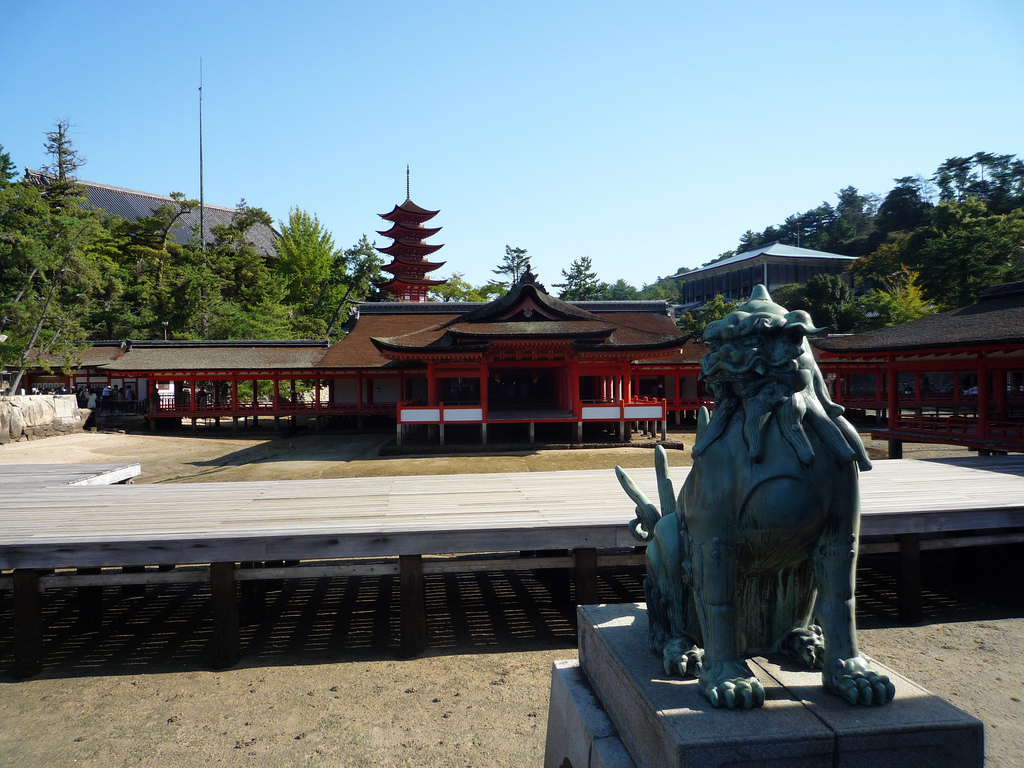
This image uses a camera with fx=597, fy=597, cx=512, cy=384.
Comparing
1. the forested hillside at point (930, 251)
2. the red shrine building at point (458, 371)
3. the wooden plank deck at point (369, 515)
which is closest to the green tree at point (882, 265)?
the forested hillside at point (930, 251)

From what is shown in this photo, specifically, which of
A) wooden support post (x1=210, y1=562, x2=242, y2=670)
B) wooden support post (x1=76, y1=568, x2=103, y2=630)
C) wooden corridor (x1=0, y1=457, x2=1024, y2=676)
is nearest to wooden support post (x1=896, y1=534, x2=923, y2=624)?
wooden corridor (x1=0, y1=457, x2=1024, y2=676)

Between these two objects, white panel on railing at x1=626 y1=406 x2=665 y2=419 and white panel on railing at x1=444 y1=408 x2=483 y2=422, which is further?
white panel on railing at x1=626 y1=406 x2=665 y2=419

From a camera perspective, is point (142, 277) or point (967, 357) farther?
point (142, 277)

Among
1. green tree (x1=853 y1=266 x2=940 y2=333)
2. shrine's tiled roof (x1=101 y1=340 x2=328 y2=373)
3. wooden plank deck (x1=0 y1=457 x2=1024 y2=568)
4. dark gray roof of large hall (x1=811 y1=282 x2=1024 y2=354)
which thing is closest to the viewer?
wooden plank deck (x1=0 y1=457 x2=1024 y2=568)

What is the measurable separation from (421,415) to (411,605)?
13356 mm

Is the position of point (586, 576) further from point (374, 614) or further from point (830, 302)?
point (830, 302)

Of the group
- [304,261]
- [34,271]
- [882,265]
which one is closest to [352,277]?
[304,261]

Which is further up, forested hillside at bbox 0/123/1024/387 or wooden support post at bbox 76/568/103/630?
forested hillside at bbox 0/123/1024/387

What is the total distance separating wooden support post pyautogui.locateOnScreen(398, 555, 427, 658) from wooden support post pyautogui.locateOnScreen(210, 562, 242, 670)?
1.40m

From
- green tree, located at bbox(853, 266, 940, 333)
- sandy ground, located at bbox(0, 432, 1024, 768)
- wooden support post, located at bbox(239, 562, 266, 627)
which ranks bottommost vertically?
sandy ground, located at bbox(0, 432, 1024, 768)

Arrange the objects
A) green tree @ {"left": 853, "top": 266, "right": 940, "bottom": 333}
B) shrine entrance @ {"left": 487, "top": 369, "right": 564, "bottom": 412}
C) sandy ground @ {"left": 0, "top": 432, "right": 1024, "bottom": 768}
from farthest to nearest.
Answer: green tree @ {"left": 853, "top": 266, "right": 940, "bottom": 333} < shrine entrance @ {"left": 487, "top": 369, "right": 564, "bottom": 412} < sandy ground @ {"left": 0, "top": 432, "right": 1024, "bottom": 768}

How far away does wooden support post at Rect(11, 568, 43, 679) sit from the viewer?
4910mm

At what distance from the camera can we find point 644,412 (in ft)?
61.3

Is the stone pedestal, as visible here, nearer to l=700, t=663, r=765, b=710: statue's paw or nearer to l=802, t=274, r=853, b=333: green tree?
l=700, t=663, r=765, b=710: statue's paw
